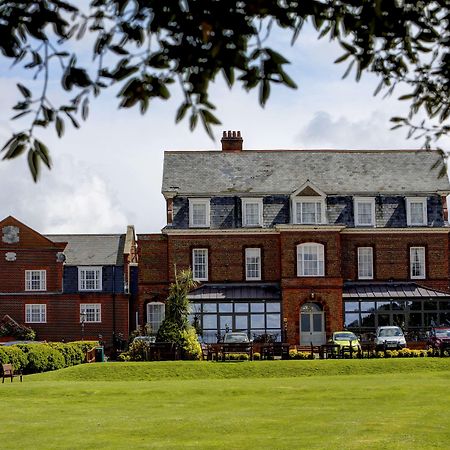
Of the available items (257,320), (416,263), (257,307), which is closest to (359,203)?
(416,263)

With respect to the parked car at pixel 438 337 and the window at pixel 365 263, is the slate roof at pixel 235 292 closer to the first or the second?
the window at pixel 365 263

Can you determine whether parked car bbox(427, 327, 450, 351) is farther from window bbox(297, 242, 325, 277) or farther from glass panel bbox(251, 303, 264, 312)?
glass panel bbox(251, 303, 264, 312)

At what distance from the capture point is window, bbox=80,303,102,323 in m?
60.0

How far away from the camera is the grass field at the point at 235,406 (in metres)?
20.8

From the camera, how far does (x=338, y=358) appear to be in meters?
44.4

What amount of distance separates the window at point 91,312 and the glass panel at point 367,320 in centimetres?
1542

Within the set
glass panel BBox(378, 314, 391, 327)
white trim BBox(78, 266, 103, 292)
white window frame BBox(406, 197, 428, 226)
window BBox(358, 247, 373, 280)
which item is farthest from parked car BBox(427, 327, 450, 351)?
white trim BBox(78, 266, 103, 292)

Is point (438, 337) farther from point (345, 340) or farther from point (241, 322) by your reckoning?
point (241, 322)

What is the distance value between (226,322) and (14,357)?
1732 cm

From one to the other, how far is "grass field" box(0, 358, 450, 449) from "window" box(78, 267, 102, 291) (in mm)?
18982

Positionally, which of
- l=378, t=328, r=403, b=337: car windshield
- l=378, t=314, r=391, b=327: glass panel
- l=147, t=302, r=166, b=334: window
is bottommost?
l=378, t=328, r=403, b=337: car windshield

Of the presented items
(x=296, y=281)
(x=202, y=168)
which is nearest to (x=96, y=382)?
(x=296, y=281)

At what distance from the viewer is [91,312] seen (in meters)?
60.2

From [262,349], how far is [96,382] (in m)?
10.7
